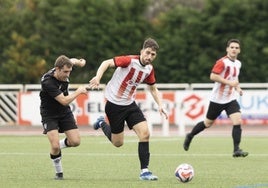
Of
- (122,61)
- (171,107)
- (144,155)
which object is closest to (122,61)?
(122,61)

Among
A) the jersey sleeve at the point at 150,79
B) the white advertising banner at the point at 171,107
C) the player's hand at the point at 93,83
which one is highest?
the player's hand at the point at 93,83

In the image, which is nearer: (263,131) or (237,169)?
(237,169)

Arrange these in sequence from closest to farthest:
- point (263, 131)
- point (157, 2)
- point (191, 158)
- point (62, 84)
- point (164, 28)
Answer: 1. point (62, 84)
2. point (191, 158)
3. point (263, 131)
4. point (164, 28)
5. point (157, 2)

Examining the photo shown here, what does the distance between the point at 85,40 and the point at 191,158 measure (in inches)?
891

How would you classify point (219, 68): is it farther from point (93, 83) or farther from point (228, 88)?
point (93, 83)

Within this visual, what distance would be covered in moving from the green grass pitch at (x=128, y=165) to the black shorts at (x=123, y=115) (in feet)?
2.76

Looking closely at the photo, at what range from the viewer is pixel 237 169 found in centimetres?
1557

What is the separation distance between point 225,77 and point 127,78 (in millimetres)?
4868

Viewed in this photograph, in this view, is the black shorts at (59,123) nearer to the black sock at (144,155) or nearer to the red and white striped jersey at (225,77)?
the black sock at (144,155)

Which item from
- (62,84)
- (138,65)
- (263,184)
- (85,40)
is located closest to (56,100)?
(62,84)

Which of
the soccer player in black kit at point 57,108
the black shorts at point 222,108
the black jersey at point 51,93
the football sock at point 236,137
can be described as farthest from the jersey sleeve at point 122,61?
the black shorts at point 222,108

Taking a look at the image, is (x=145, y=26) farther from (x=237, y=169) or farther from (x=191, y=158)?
(x=237, y=169)

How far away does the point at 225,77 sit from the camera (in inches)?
742

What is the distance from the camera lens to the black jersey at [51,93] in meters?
13.7
